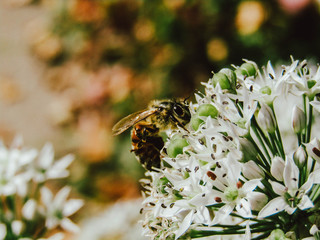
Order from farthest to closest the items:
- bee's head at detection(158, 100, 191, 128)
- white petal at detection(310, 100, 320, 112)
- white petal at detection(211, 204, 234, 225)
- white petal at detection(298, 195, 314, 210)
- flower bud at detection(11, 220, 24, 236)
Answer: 1. flower bud at detection(11, 220, 24, 236)
2. bee's head at detection(158, 100, 191, 128)
3. white petal at detection(310, 100, 320, 112)
4. white petal at detection(211, 204, 234, 225)
5. white petal at detection(298, 195, 314, 210)

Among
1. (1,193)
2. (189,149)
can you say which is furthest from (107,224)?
(189,149)

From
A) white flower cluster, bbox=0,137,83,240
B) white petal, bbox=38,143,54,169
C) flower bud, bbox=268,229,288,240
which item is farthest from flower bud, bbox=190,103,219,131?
white petal, bbox=38,143,54,169

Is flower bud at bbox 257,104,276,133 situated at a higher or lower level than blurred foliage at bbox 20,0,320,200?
lower

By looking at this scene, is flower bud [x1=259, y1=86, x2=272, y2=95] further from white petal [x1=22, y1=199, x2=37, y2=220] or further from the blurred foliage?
the blurred foliage

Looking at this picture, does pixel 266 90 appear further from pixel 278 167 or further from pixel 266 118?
pixel 278 167

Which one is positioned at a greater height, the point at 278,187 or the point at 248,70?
the point at 248,70

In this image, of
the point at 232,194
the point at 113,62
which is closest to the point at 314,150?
the point at 232,194

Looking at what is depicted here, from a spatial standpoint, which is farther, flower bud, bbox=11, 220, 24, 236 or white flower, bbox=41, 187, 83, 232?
white flower, bbox=41, 187, 83, 232
